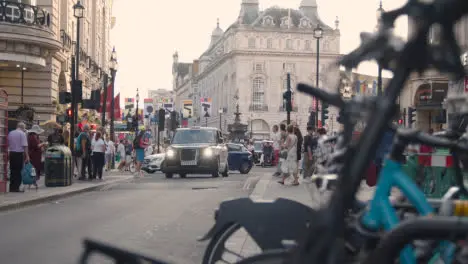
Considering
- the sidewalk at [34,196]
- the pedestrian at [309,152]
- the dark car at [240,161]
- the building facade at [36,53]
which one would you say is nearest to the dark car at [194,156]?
the pedestrian at [309,152]

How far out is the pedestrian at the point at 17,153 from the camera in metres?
18.9

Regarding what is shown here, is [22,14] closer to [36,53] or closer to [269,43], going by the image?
[36,53]

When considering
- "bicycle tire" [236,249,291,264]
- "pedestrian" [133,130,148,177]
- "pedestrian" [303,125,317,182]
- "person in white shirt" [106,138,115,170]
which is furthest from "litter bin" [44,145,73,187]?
"bicycle tire" [236,249,291,264]

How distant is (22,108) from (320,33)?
1767 cm

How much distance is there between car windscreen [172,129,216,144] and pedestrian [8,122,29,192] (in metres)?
11.3

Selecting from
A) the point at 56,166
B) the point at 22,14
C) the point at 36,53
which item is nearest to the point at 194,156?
the point at 56,166

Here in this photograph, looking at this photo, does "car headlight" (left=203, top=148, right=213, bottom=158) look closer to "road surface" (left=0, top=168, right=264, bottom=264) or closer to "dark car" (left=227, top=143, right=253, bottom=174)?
"dark car" (left=227, top=143, right=253, bottom=174)

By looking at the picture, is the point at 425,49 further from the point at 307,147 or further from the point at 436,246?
the point at 307,147

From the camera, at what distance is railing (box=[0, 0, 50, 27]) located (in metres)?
32.2

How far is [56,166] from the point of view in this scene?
21.9 m

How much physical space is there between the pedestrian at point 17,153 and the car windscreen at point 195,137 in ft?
37.2

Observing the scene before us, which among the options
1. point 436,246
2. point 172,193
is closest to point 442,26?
point 436,246

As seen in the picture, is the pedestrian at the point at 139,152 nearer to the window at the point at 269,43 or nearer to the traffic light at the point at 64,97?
the traffic light at the point at 64,97

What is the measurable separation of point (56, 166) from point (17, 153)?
9.69 feet
